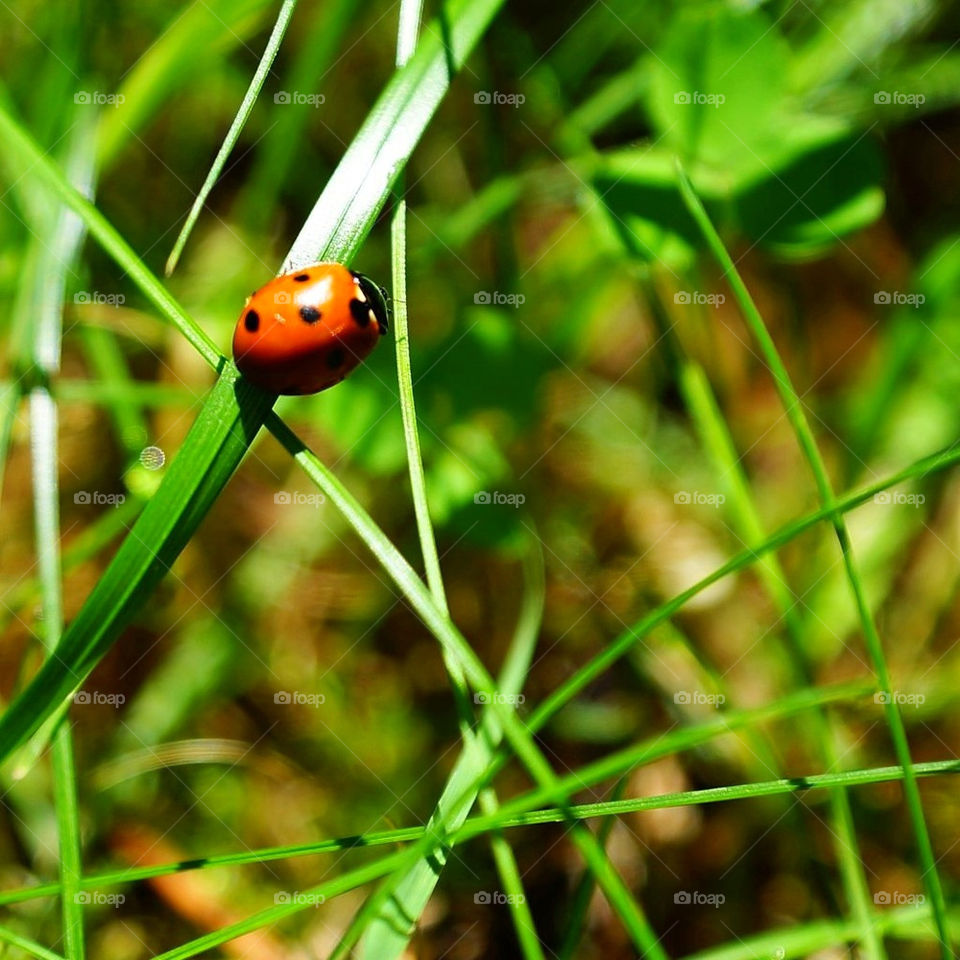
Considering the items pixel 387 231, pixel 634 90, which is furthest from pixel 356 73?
pixel 634 90

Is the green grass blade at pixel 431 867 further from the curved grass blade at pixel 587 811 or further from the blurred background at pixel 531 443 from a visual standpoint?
the blurred background at pixel 531 443

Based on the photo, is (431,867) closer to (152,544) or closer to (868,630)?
(152,544)

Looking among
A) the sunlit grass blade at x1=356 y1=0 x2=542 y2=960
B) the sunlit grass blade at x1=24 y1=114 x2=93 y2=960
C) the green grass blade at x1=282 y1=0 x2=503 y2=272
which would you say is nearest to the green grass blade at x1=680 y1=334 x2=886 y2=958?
the sunlit grass blade at x1=356 y1=0 x2=542 y2=960

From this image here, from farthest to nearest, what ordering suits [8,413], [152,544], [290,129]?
[290,129] < [8,413] < [152,544]

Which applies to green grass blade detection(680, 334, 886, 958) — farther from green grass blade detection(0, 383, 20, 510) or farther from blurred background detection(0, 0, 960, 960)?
green grass blade detection(0, 383, 20, 510)

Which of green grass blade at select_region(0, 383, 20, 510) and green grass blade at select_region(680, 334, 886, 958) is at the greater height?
green grass blade at select_region(0, 383, 20, 510)

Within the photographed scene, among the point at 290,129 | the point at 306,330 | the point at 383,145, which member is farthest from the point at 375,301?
the point at 290,129
